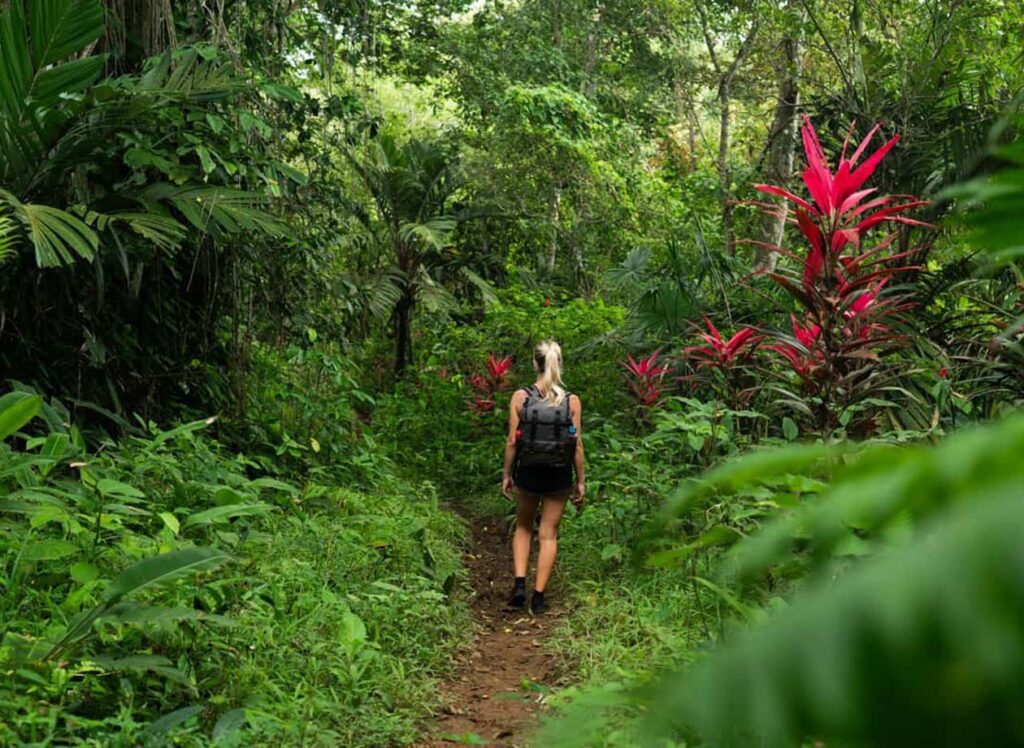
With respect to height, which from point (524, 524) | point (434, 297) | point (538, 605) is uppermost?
point (434, 297)

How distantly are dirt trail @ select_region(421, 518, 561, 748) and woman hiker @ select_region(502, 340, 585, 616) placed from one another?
0.22m

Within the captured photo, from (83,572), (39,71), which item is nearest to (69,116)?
(39,71)

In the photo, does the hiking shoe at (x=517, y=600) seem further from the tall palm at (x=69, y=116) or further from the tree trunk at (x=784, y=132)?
the tree trunk at (x=784, y=132)

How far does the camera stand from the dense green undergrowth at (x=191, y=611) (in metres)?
3.00

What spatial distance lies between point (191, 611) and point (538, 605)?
2763mm

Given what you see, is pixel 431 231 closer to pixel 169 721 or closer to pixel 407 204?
pixel 407 204

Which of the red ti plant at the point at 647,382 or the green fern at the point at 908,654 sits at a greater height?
the green fern at the point at 908,654

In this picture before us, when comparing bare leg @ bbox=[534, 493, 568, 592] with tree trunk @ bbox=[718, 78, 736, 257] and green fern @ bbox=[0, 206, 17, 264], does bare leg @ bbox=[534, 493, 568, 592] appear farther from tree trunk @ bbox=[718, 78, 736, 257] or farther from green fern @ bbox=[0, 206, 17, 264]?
tree trunk @ bbox=[718, 78, 736, 257]

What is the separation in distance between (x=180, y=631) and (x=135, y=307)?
3.57m

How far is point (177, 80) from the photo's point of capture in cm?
547

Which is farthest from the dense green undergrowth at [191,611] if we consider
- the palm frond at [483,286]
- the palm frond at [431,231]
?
the palm frond at [483,286]

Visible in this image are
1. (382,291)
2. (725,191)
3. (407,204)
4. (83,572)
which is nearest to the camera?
(83,572)

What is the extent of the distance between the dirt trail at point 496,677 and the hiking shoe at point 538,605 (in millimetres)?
35

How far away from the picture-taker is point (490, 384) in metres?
10.3
